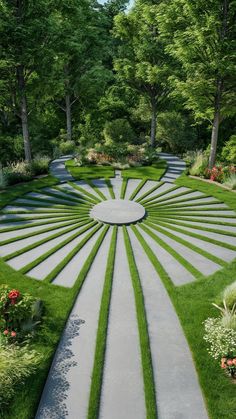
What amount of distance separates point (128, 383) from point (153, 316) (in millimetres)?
2782

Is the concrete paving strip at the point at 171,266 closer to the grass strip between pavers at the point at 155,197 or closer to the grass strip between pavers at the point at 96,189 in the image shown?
the grass strip between pavers at the point at 155,197

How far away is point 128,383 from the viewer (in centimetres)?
867

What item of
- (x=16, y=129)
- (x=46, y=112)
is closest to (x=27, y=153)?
(x=16, y=129)

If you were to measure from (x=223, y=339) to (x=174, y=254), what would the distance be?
5.83 meters

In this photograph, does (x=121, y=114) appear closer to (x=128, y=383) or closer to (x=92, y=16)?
(x=92, y=16)

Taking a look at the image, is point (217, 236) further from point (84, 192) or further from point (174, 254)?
point (84, 192)

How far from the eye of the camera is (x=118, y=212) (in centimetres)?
1875

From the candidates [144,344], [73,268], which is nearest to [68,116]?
[73,268]

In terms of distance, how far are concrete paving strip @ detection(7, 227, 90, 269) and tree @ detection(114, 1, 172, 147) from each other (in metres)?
20.1

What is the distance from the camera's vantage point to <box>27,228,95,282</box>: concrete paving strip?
1334 centimetres

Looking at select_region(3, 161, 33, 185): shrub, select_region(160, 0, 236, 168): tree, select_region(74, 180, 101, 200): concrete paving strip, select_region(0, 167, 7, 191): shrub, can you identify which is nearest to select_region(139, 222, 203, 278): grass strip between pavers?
select_region(74, 180, 101, 200): concrete paving strip

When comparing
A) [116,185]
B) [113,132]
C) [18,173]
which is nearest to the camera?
[116,185]

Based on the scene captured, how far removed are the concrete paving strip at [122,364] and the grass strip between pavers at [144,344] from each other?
5.2 inches

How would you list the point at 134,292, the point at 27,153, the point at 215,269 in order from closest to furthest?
the point at 134,292 → the point at 215,269 → the point at 27,153
